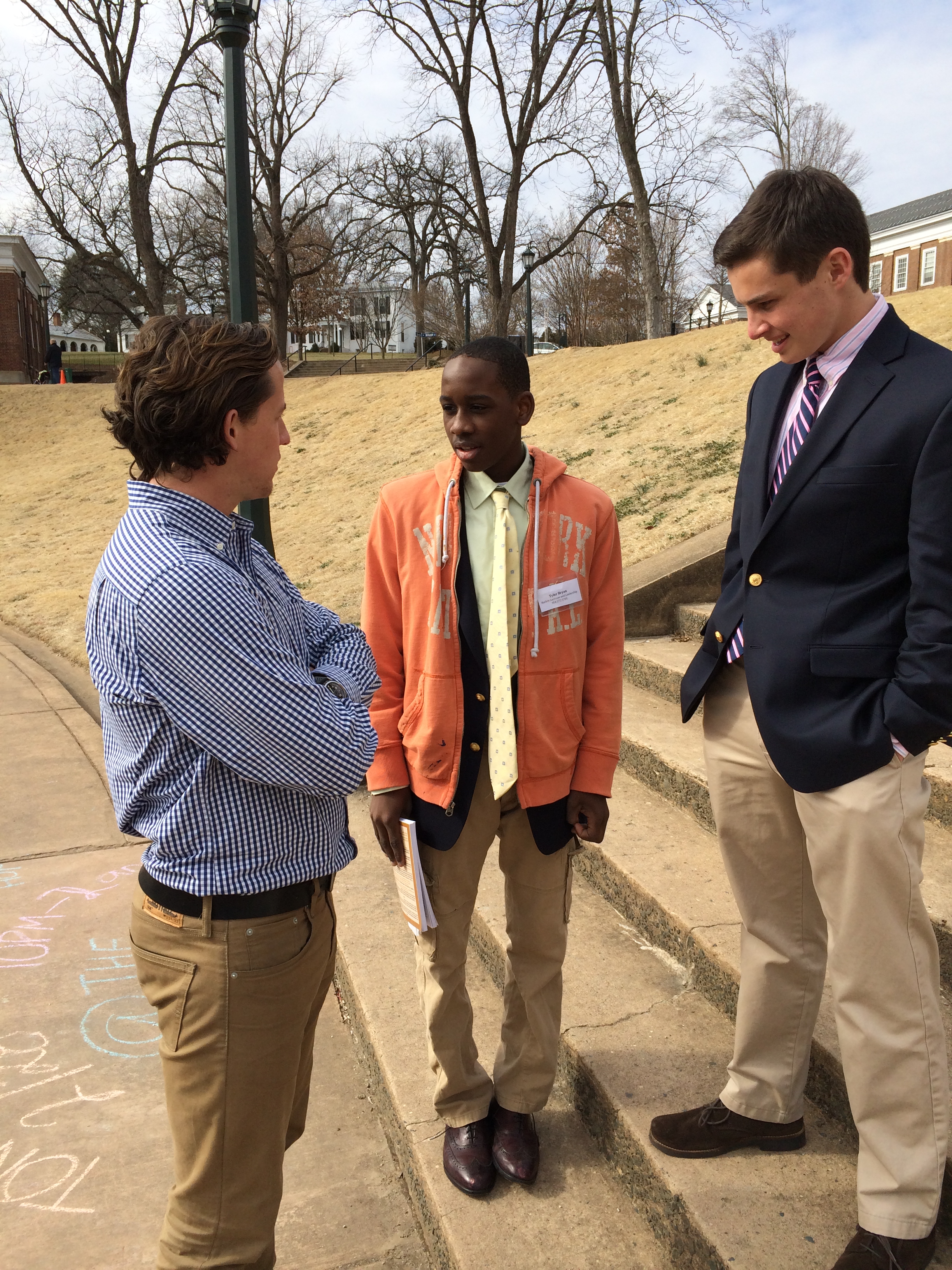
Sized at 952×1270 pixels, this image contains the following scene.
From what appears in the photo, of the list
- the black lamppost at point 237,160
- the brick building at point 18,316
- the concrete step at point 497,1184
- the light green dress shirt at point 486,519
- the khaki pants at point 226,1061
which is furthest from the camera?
the brick building at point 18,316

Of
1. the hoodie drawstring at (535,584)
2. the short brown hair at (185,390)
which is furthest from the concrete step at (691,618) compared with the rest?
the short brown hair at (185,390)

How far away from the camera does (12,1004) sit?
340 centimetres

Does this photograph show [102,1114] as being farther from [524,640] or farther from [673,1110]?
[524,640]

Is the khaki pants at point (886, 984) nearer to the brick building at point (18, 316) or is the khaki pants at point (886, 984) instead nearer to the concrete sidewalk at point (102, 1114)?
the concrete sidewalk at point (102, 1114)

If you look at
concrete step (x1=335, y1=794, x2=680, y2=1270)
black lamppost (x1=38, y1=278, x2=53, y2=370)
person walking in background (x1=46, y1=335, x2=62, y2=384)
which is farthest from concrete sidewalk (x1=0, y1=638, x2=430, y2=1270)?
black lamppost (x1=38, y1=278, x2=53, y2=370)

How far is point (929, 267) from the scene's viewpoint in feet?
165

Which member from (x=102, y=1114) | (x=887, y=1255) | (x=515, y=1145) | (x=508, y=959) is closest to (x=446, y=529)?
(x=508, y=959)

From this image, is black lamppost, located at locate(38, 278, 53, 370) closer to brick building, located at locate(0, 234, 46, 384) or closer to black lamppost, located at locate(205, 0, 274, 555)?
brick building, located at locate(0, 234, 46, 384)

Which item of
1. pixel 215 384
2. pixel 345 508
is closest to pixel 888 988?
pixel 215 384

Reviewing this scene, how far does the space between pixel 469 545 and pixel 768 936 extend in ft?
3.85

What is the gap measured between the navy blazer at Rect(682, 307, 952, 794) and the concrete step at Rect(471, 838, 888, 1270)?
3.13 ft

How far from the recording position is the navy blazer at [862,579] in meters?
1.83

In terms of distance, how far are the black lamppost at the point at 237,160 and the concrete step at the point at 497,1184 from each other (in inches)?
109

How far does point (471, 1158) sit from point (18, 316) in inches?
1780
